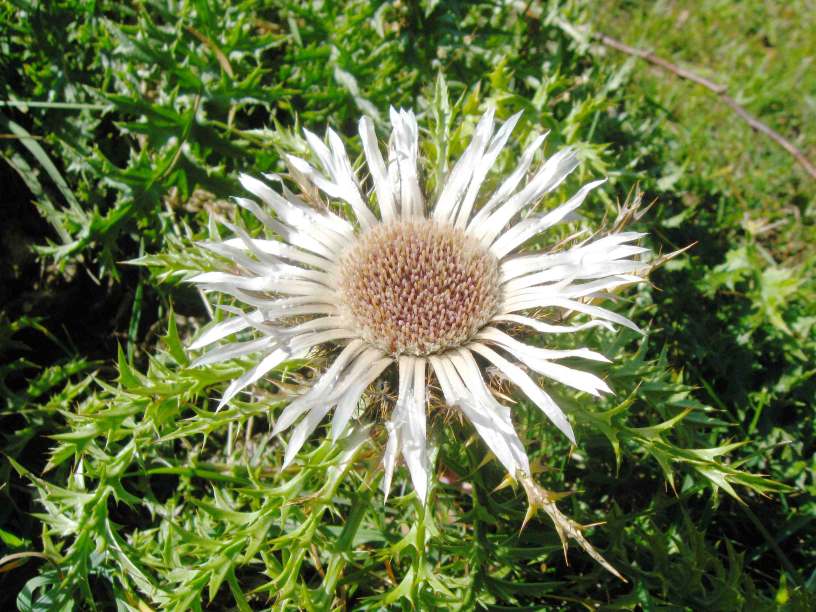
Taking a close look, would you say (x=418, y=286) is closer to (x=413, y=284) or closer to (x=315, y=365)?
(x=413, y=284)

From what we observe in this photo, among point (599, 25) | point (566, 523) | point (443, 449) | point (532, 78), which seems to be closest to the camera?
point (566, 523)

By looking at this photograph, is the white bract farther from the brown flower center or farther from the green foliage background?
the green foliage background

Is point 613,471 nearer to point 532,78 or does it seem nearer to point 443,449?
point 443,449

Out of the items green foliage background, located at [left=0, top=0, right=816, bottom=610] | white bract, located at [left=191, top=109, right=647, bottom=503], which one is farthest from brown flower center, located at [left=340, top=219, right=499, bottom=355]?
green foliage background, located at [left=0, top=0, right=816, bottom=610]

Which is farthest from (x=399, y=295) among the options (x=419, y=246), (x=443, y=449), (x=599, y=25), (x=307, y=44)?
(x=599, y=25)

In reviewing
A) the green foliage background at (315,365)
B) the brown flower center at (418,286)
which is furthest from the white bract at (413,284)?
the green foliage background at (315,365)

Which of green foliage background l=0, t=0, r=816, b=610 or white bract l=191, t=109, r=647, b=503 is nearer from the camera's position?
white bract l=191, t=109, r=647, b=503
